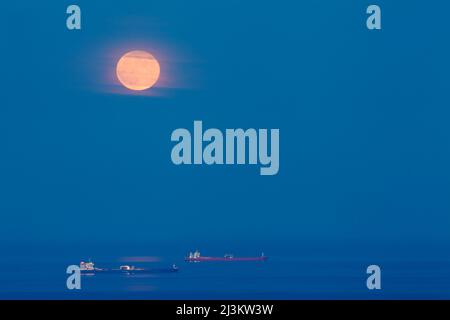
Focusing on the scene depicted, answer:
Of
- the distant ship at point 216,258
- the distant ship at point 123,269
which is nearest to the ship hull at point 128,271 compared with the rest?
the distant ship at point 123,269

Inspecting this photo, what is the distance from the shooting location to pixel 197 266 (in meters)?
Answer: 9.68

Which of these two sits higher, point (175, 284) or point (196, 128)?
point (196, 128)

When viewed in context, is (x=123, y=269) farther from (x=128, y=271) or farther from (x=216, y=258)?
(x=216, y=258)

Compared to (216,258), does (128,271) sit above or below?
below

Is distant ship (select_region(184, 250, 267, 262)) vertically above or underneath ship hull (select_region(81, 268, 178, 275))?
above

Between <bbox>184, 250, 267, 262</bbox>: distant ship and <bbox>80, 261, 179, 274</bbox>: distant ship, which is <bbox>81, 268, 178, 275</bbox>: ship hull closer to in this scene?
<bbox>80, 261, 179, 274</bbox>: distant ship

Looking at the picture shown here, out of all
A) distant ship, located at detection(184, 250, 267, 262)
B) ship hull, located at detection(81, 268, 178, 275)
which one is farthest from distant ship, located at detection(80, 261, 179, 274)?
distant ship, located at detection(184, 250, 267, 262)

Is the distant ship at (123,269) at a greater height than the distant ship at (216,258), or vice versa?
the distant ship at (216,258)

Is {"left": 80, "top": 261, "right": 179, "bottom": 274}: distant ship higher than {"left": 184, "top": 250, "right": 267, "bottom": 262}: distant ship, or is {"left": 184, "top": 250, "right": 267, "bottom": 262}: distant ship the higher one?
{"left": 184, "top": 250, "right": 267, "bottom": 262}: distant ship

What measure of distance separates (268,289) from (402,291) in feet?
3.64

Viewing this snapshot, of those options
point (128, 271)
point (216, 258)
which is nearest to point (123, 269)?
point (128, 271)

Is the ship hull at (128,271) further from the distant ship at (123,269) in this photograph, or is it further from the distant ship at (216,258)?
the distant ship at (216,258)
